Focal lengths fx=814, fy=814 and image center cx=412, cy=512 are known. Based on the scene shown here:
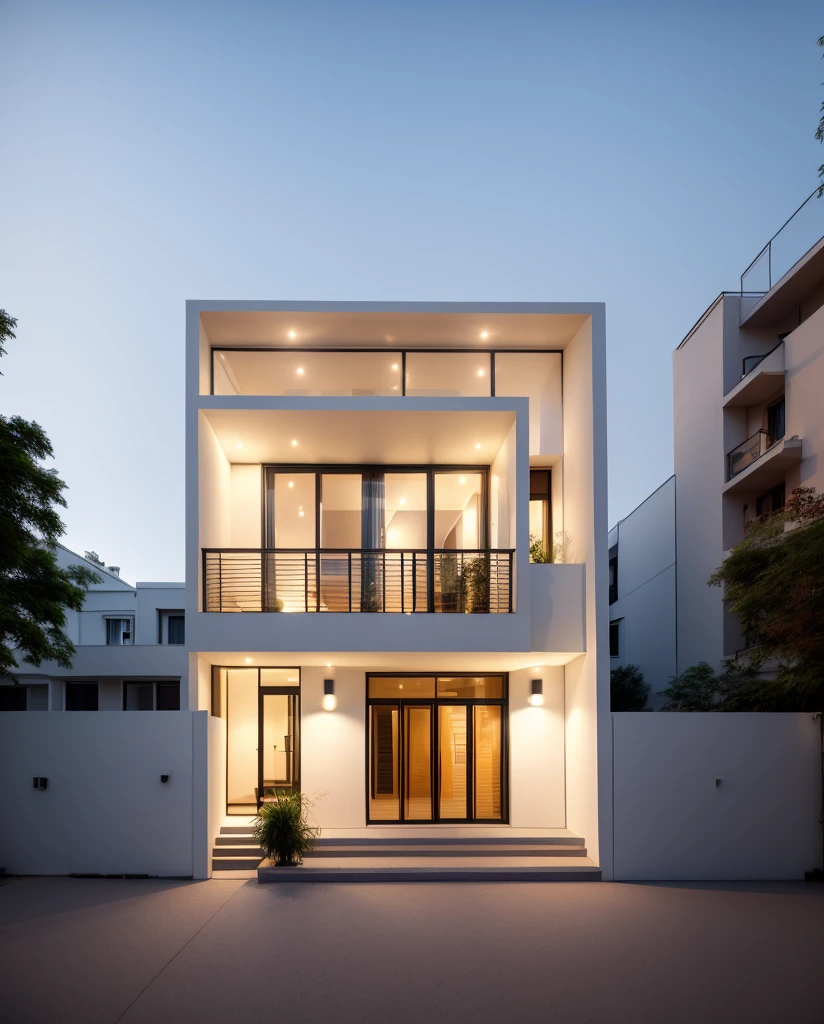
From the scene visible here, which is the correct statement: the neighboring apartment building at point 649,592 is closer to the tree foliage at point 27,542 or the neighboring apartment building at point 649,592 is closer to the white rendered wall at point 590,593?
the white rendered wall at point 590,593

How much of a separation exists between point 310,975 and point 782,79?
16370mm

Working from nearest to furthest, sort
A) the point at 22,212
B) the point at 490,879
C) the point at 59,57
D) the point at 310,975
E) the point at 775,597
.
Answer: the point at 310,975
the point at 490,879
the point at 775,597
the point at 59,57
the point at 22,212

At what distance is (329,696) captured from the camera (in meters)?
12.8

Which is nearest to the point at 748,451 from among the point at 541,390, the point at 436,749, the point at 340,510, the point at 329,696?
the point at 541,390

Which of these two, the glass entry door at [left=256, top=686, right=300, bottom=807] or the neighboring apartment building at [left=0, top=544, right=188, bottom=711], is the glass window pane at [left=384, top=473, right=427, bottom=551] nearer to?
the glass entry door at [left=256, top=686, right=300, bottom=807]

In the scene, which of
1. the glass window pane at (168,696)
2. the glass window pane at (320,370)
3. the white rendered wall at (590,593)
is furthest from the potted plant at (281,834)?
the glass window pane at (168,696)

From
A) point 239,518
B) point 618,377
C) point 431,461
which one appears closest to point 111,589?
point 239,518

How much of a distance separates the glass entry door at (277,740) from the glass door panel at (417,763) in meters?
1.74

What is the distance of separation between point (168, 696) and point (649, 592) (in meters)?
13.9

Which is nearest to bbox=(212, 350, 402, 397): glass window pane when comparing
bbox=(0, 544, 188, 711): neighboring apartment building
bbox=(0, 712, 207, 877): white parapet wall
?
bbox=(0, 712, 207, 877): white parapet wall

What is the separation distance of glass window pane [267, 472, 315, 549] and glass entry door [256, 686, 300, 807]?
2.41 meters

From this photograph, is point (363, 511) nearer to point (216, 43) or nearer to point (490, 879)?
point (490, 879)

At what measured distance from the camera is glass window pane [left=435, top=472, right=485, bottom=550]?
531 inches

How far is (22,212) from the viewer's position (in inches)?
881
